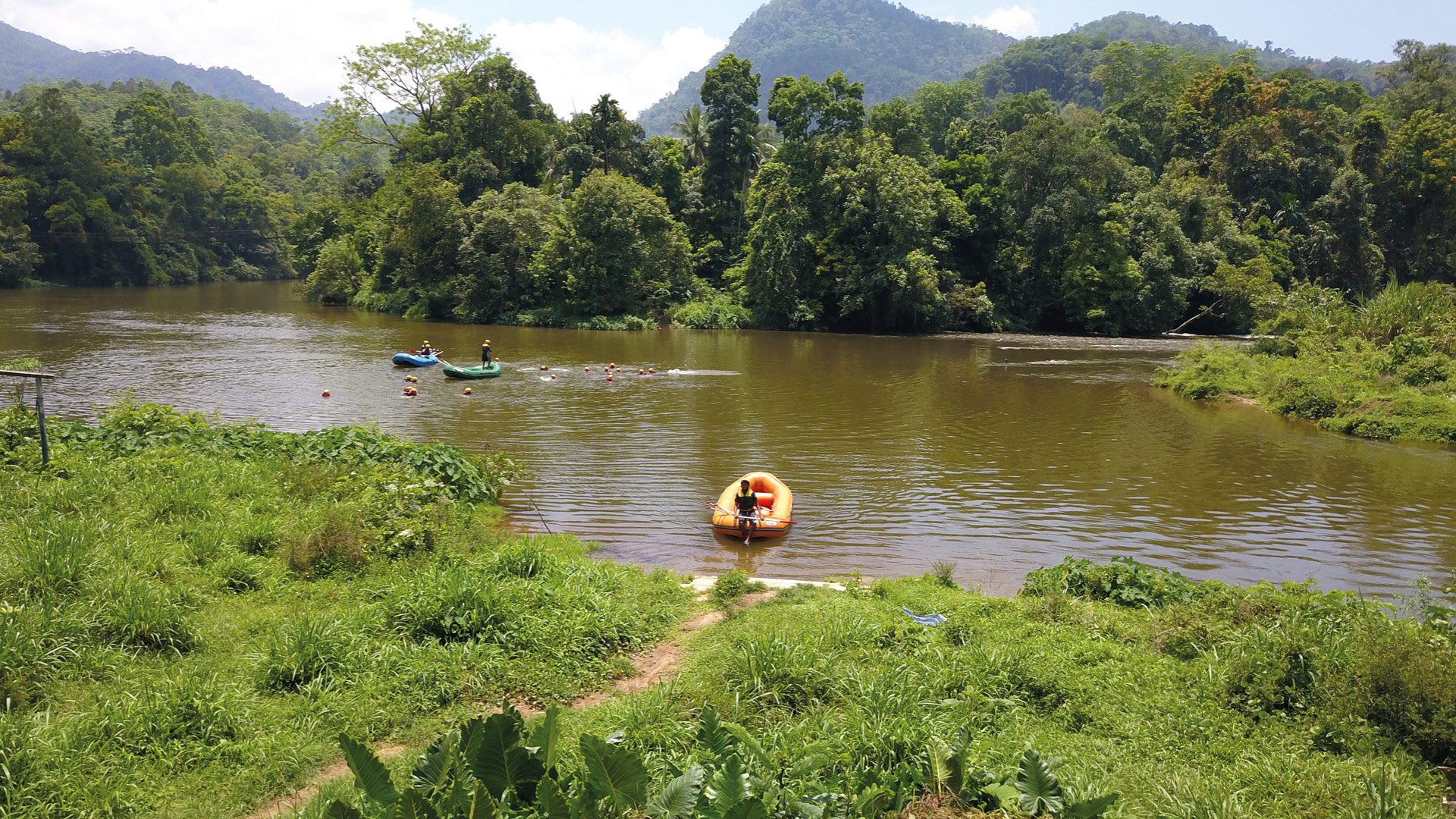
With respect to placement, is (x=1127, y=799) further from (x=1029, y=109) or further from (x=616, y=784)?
(x=1029, y=109)

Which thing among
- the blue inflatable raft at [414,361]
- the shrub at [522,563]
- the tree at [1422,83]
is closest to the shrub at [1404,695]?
the shrub at [522,563]

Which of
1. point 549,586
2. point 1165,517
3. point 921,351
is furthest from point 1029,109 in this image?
point 549,586

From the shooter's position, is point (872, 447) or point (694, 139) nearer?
point (872, 447)

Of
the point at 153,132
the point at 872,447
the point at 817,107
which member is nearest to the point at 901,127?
the point at 817,107

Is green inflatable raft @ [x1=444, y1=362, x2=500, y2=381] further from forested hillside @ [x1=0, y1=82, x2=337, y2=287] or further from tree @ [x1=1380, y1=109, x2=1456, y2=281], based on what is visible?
tree @ [x1=1380, y1=109, x2=1456, y2=281]

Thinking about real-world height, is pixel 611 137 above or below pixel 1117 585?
above

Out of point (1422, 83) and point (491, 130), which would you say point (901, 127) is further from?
point (1422, 83)

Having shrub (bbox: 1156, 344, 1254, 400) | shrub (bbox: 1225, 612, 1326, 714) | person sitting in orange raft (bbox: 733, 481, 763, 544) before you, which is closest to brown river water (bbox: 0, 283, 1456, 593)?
person sitting in orange raft (bbox: 733, 481, 763, 544)

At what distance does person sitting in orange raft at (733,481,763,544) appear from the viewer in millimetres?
12252

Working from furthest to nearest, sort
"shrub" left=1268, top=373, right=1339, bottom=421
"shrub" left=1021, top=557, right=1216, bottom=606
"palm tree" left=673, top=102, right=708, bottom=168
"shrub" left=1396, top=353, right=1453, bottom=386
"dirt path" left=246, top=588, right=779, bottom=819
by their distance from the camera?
"palm tree" left=673, top=102, right=708, bottom=168 < "shrub" left=1268, top=373, right=1339, bottom=421 < "shrub" left=1396, top=353, right=1453, bottom=386 < "shrub" left=1021, top=557, right=1216, bottom=606 < "dirt path" left=246, top=588, right=779, bottom=819

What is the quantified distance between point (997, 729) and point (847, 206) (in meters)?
36.6

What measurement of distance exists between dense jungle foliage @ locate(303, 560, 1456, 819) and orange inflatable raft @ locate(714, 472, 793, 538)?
4.67 metres

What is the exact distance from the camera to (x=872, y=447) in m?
18.6

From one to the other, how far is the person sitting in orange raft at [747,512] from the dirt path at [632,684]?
10.6 ft
